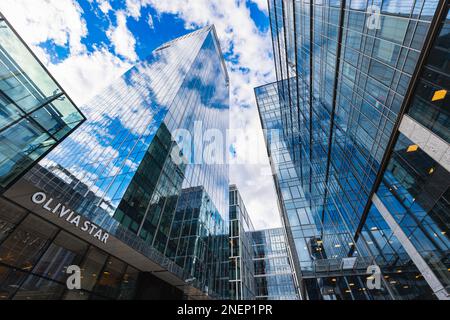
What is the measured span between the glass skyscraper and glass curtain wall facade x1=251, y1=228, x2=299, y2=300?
123 feet

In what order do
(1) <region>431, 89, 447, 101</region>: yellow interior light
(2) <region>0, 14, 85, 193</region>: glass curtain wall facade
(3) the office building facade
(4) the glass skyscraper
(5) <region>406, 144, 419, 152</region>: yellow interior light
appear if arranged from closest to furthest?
(2) <region>0, 14, 85, 193</region>: glass curtain wall facade
(4) the glass skyscraper
(1) <region>431, 89, 447, 101</region>: yellow interior light
(5) <region>406, 144, 419, 152</region>: yellow interior light
(3) the office building facade

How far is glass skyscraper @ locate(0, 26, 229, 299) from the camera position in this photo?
9.59m

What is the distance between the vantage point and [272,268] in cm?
6675

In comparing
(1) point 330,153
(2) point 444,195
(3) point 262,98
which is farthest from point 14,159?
(3) point 262,98

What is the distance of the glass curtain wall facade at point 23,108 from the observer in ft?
26.6

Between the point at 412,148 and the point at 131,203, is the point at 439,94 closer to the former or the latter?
the point at 412,148

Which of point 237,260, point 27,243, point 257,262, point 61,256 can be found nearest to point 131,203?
point 61,256

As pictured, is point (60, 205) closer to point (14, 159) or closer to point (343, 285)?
point (14, 159)

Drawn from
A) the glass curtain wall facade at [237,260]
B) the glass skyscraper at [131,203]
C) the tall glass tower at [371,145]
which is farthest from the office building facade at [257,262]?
the tall glass tower at [371,145]

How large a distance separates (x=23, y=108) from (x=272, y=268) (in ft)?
242

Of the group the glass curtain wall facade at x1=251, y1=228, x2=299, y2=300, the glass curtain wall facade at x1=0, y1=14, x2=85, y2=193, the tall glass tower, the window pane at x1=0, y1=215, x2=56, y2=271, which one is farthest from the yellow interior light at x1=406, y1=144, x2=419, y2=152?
the glass curtain wall facade at x1=251, y1=228, x2=299, y2=300

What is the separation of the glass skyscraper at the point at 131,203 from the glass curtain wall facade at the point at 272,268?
3747cm

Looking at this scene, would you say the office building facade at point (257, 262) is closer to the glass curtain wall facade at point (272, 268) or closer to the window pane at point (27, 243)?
the glass curtain wall facade at point (272, 268)

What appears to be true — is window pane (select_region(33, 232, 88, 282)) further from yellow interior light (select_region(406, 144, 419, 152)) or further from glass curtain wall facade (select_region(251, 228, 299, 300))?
glass curtain wall facade (select_region(251, 228, 299, 300))
